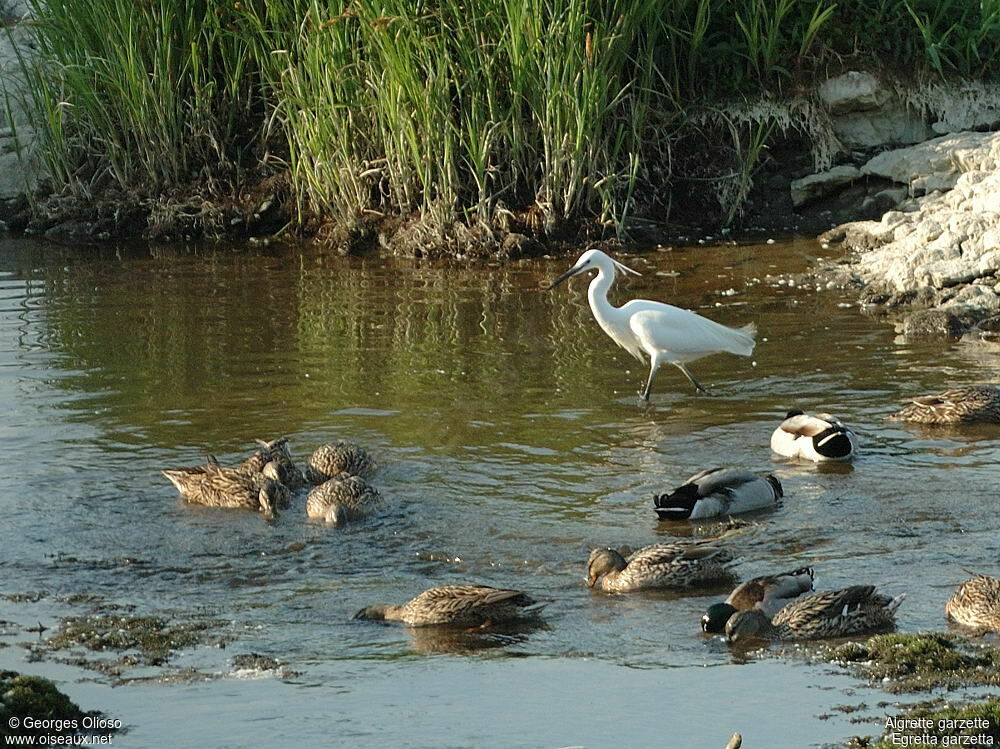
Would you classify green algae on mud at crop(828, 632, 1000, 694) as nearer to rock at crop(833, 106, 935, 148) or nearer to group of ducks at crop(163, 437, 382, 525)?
group of ducks at crop(163, 437, 382, 525)

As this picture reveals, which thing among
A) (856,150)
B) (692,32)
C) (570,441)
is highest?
(692,32)

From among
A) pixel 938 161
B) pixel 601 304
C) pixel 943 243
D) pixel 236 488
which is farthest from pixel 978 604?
pixel 938 161

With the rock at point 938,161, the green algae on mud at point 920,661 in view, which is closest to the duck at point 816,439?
the green algae on mud at point 920,661

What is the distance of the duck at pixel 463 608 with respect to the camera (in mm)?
7086

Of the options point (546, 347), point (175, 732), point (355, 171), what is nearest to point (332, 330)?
point (546, 347)

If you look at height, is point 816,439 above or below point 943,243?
below

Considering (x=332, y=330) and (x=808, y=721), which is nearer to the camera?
(x=808, y=721)

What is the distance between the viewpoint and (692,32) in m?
17.3

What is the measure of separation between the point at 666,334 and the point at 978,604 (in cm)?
524

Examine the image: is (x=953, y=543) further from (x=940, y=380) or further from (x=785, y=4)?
(x=785, y=4)

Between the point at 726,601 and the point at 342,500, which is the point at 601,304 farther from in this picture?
the point at 726,601

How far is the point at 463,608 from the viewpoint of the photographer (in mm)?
7070

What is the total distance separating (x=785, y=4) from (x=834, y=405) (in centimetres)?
732

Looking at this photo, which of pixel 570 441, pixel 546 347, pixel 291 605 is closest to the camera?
pixel 291 605
